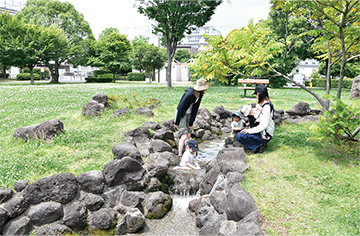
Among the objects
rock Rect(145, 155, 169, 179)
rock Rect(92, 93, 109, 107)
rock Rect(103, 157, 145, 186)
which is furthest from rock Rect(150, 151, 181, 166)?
rock Rect(92, 93, 109, 107)

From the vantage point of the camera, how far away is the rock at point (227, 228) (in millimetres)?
4320

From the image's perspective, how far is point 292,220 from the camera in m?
4.44

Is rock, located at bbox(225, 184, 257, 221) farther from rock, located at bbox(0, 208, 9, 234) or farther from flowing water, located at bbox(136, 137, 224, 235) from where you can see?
rock, located at bbox(0, 208, 9, 234)

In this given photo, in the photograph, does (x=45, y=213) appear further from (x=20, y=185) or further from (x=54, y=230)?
(x=20, y=185)

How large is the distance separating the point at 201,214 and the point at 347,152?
4040 millimetres

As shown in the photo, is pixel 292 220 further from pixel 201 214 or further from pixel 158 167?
pixel 158 167

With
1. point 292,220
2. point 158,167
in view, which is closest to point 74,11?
point 158,167

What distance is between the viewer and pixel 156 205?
5773 mm

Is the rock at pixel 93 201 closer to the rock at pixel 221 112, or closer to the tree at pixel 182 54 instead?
the rock at pixel 221 112

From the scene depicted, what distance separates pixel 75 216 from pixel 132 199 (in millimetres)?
1236

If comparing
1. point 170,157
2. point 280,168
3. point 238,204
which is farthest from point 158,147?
point 238,204

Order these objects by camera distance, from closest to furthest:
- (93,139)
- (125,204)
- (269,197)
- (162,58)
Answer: (269,197) → (125,204) → (93,139) → (162,58)

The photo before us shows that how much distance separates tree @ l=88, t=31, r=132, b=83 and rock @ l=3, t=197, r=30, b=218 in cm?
3843

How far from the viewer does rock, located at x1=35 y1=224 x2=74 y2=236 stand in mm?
4855
